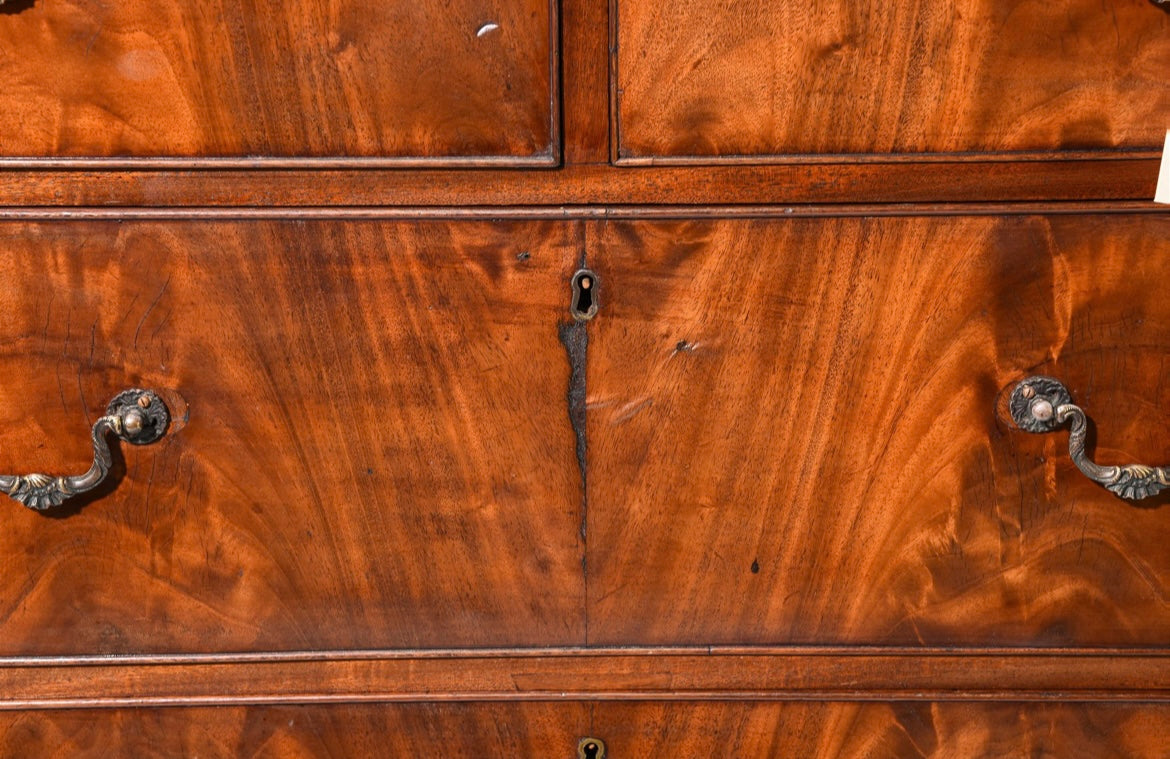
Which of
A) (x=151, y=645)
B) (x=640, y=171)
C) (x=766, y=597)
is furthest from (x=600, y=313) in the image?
(x=151, y=645)

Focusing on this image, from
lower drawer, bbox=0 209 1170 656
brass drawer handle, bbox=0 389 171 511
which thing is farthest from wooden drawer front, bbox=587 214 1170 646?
brass drawer handle, bbox=0 389 171 511

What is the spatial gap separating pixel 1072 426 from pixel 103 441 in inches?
19.3

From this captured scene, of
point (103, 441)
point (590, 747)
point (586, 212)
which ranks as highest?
point (586, 212)

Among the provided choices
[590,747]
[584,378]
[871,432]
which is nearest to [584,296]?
[584,378]

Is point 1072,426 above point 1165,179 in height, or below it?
below

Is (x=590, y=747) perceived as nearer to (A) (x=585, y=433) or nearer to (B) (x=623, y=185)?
(A) (x=585, y=433)

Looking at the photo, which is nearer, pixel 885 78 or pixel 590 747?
pixel 885 78

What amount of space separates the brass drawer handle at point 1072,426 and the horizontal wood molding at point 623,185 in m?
0.10

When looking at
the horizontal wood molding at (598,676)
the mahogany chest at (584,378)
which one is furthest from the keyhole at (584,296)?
the horizontal wood molding at (598,676)

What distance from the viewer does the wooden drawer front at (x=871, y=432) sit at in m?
0.48

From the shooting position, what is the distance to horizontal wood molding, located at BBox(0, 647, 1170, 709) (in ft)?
1.76

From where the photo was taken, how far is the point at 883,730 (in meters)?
0.55

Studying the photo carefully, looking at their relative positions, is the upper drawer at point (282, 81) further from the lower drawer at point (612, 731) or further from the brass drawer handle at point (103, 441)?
the lower drawer at point (612, 731)

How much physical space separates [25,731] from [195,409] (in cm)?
22
